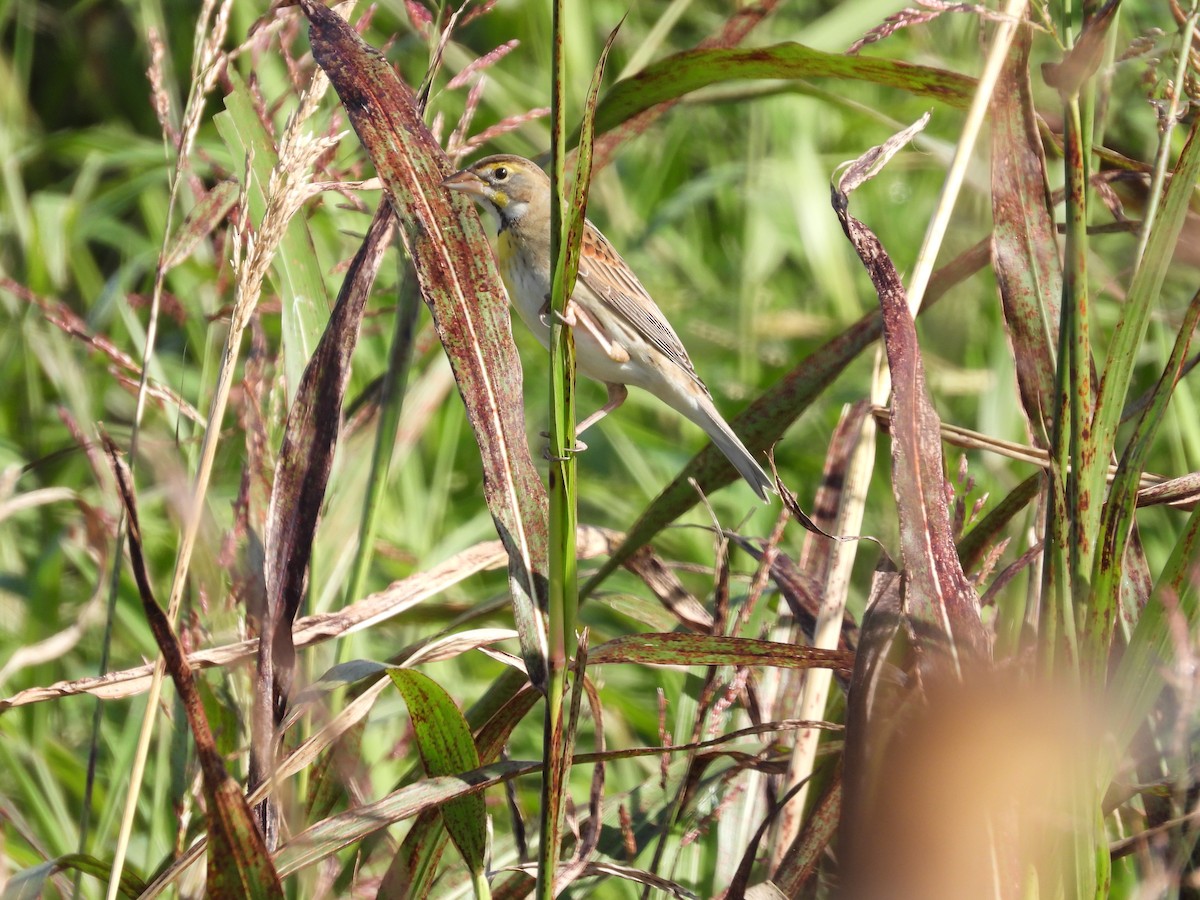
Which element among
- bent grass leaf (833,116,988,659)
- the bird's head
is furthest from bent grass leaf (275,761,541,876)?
the bird's head

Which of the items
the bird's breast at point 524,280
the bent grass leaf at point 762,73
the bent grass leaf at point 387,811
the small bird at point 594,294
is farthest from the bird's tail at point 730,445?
the bent grass leaf at point 387,811

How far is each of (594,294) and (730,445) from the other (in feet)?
3.29

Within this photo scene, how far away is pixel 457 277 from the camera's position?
129cm

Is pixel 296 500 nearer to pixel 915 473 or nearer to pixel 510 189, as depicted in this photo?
Answer: pixel 915 473

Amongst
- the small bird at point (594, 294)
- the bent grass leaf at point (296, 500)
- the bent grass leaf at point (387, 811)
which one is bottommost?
the bent grass leaf at point (387, 811)

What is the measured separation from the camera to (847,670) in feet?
4.86

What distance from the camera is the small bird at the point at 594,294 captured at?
267 centimetres

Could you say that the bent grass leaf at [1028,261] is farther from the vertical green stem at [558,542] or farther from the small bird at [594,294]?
the small bird at [594,294]

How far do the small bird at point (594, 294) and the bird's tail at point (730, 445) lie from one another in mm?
38

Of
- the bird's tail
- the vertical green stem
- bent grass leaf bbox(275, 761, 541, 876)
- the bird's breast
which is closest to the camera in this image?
the vertical green stem

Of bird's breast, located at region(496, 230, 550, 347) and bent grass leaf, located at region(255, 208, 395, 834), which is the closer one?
bent grass leaf, located at region(255, 208, 395, 834)

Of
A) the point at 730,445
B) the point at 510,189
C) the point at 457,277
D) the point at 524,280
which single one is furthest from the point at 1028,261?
the point at 510,189

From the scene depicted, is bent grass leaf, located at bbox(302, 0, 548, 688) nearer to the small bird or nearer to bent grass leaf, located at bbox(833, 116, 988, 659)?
bent grass leaf, located at bbox(833, 116, 988, 659)

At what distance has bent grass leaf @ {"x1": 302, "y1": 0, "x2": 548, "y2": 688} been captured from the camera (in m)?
1.26
